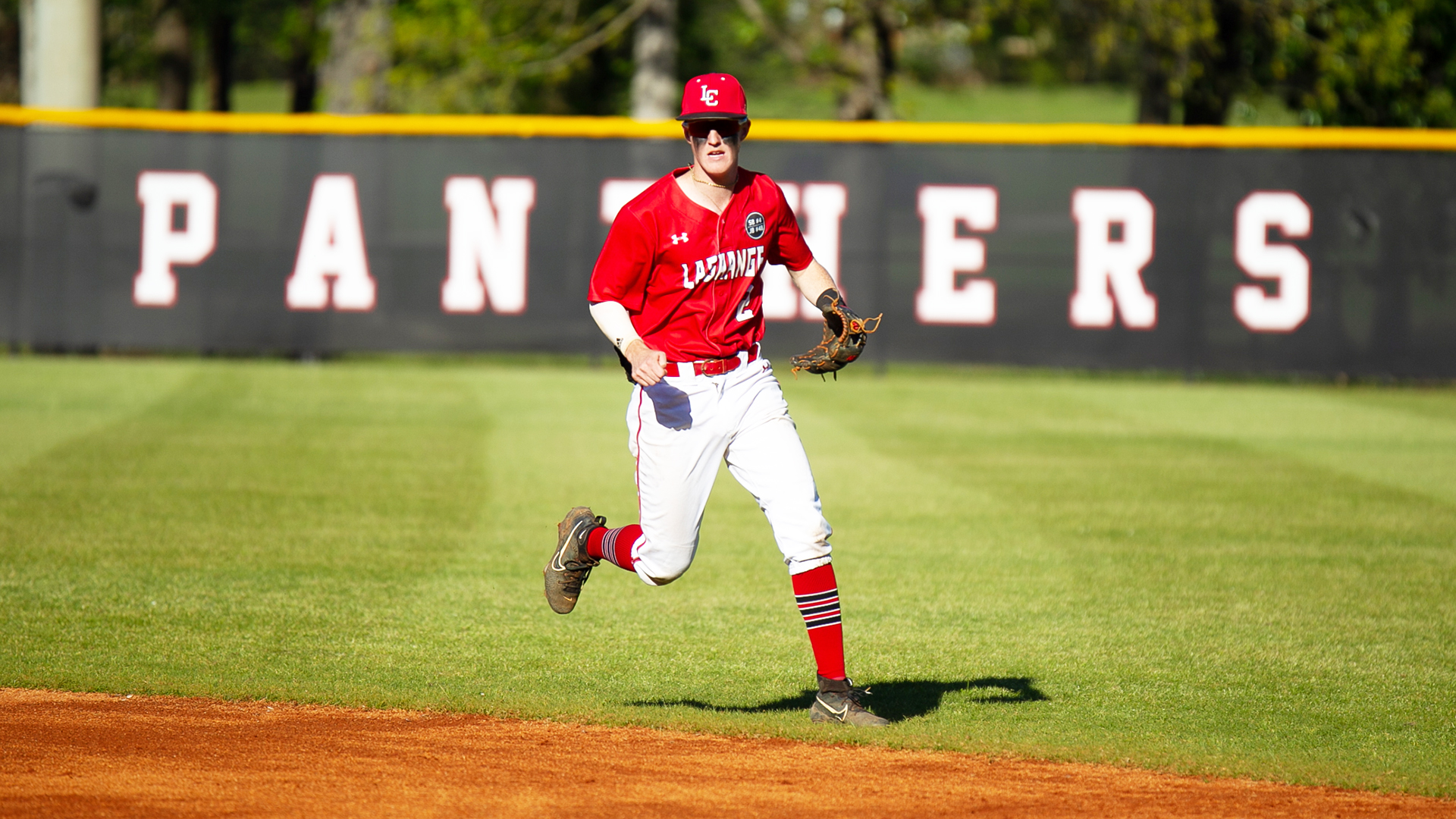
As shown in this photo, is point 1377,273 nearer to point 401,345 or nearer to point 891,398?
point 891,398

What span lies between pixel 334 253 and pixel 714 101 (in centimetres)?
1146

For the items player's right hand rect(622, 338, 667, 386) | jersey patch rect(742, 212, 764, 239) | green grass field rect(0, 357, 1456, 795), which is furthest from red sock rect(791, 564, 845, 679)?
jersey patch rect(742, 212, 764, 239)

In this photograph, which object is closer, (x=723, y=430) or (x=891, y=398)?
(x=723, y=430)

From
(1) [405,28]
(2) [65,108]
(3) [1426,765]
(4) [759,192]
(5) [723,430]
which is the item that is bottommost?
(3) [1426,765]

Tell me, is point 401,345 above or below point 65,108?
below

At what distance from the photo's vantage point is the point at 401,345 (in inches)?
619

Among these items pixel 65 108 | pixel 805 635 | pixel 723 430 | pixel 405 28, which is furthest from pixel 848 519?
pixel 405 28

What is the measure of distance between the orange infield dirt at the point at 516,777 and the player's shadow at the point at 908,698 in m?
0.35

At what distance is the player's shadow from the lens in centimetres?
525

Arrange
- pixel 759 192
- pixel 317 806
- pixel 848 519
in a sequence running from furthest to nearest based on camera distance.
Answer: pixel 848 519
pixel 759 192
pixel 317 806

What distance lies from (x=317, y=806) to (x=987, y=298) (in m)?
12.2

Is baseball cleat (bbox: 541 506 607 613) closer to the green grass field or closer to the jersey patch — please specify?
the green grass field

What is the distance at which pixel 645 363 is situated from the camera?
468 centimetres

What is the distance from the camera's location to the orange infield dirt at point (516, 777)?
4133 millimetres
